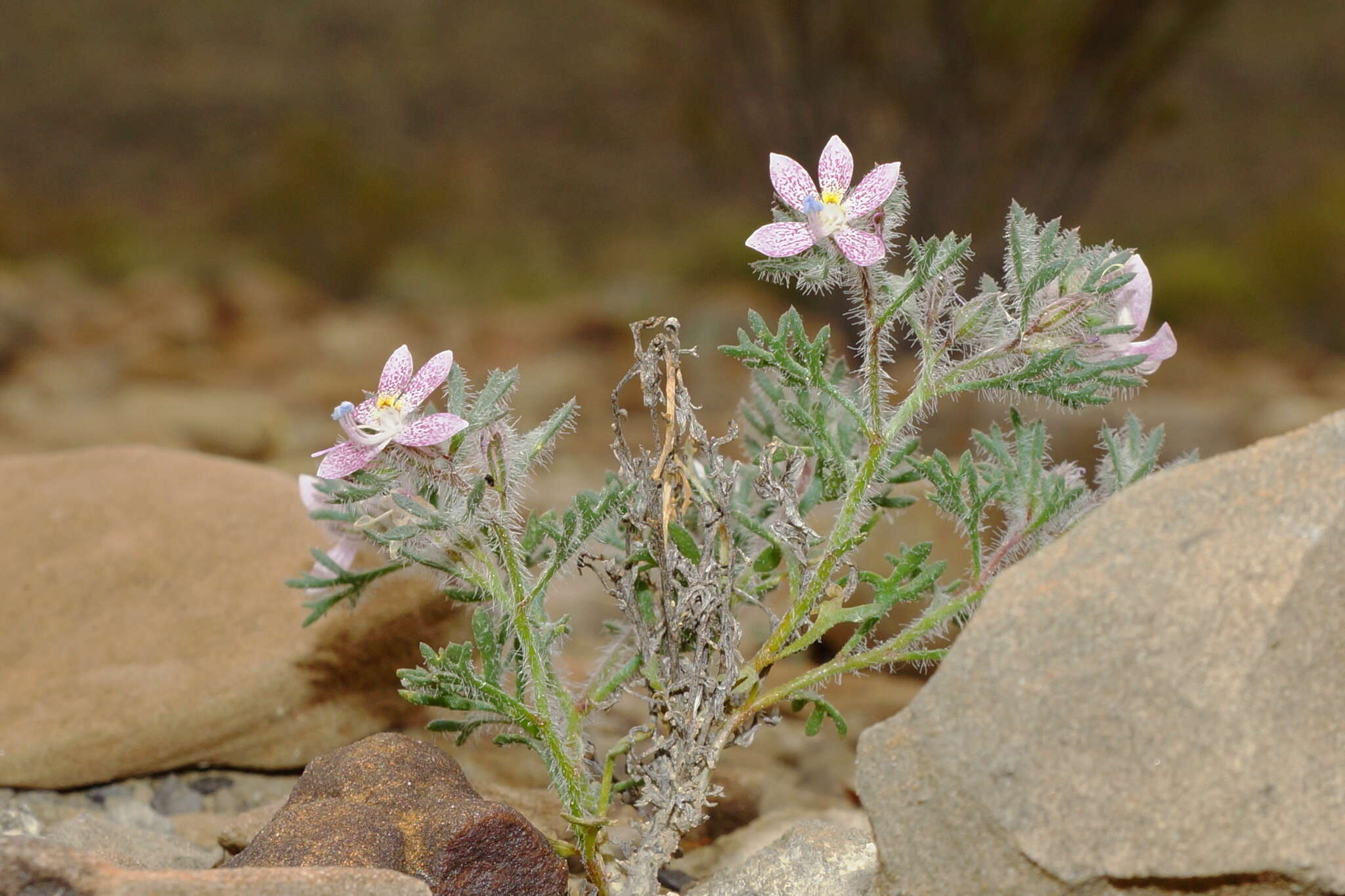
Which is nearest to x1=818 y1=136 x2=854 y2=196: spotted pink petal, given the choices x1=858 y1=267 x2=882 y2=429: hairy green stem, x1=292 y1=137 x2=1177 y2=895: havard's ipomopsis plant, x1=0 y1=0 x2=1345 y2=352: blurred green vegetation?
x1=292 y1=137 x2=1177 y2=895: havard's ipomopsis plant

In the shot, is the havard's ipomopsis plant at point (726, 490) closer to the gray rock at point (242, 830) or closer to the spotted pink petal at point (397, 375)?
the spotted pink petal at point (397, 375)

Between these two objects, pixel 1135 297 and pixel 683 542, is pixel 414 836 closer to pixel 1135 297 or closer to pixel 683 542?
pixel 683 542

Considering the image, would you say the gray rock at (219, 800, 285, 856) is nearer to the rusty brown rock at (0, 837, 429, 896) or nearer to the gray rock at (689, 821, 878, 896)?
the rusty brown rock at (0, 837, 429, 896)

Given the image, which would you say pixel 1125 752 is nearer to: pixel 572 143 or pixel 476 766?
pixel 476 766

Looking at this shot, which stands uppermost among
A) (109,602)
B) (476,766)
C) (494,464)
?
(109,602)

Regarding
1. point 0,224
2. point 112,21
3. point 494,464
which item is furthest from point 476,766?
point 112,21

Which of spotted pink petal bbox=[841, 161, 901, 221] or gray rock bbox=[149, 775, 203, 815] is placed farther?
gray rock bbox=[149, 775, 203, 815]
